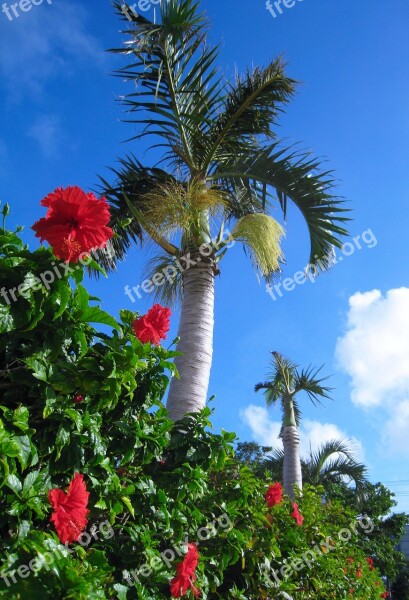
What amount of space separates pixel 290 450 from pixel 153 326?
30.9 ft

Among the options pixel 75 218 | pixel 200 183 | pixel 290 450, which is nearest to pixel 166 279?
pixel 200 183

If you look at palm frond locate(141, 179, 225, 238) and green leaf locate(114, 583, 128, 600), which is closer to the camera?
green leaf locate(114, 583, 128, 600)

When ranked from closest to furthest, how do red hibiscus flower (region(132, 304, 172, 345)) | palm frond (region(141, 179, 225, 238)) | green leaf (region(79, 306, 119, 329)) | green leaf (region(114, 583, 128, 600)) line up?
green leaf (region(79, 306, 119, 329))
green leaf (region(114, 583, 128, 600))
red hibiscus flower (region(132, 304, 172, 345))
palm frond (region(141, 179, 225, 238))

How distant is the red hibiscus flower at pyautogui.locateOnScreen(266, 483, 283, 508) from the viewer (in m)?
3.96

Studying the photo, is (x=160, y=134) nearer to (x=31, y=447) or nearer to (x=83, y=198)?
(x=83, y=198)

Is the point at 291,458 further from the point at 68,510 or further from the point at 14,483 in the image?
the point at 14,483

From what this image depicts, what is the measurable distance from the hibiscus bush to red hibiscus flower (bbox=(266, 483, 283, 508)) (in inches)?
28.6

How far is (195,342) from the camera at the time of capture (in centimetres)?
440

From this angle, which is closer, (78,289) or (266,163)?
(78,289)

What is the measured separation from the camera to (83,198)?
1923 mm

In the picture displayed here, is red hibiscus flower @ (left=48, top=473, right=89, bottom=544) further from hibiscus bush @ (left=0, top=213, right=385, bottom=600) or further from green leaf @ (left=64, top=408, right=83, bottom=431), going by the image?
green leaf @ (left=64, top=408, right=83, bottom=431)

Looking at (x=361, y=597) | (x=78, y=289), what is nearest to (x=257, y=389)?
(x=361, y=597)

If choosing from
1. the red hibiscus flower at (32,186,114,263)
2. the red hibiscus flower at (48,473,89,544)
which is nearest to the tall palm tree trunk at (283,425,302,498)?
the red hibiscus flower at (48,473,89,544)

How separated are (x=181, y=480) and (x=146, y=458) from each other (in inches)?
10.4
